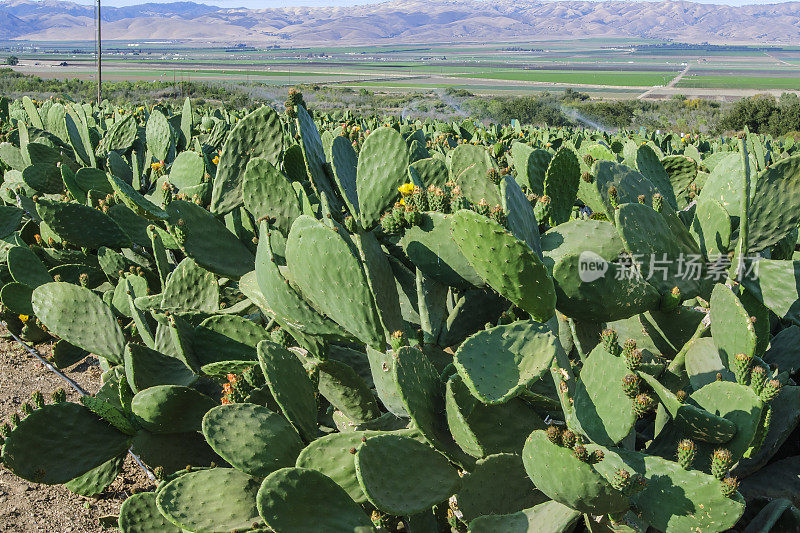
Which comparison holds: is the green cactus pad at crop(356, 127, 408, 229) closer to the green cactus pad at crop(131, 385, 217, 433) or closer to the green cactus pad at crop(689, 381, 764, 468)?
the green cactus pad at crop(131, 385, 217, 433)

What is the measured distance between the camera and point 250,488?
186 centimetres

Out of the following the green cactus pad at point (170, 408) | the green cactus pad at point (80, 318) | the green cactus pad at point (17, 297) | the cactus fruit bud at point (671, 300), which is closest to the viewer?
the cactus fruit bud at point (671, 300)

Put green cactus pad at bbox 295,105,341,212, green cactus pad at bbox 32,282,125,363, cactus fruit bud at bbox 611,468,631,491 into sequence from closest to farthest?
cactus fruit bud at bbox 611,468,631,491 < green cactus pad at bbox 295,105,341,212 < green cactus pad at bbox 32,282,125,363

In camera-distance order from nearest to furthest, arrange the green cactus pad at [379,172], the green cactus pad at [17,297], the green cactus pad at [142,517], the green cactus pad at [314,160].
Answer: the green cactus pad at [142,517] < the green cactus pad at [379,172] < the green cactus pad at [314,160] < the green cactus pad at [17,297]

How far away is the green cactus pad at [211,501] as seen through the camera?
176 centimetres

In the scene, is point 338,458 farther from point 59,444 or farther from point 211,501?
point 59,444

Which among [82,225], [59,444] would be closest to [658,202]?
[59,444]

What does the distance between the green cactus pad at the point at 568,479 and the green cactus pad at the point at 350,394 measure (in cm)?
64

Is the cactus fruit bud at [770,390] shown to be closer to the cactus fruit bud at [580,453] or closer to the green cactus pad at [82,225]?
the cactus fruit bud at [580,453]

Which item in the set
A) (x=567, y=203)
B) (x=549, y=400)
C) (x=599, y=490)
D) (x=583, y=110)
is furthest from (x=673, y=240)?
(x=583, y=110)

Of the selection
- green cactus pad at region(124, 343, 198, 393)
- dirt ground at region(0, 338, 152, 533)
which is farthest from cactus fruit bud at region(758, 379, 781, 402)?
dirt ground at region(0, 338, 152, 533)

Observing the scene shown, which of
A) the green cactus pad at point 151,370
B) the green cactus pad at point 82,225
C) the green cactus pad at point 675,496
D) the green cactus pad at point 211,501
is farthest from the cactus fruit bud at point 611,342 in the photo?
the green cactus pad at point 82,225

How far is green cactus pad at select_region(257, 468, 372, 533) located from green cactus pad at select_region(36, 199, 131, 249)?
1998mm

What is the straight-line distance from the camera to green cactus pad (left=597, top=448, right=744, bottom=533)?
1430 millimetres
